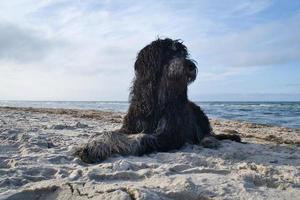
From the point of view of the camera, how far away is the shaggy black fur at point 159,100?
18.5 ft

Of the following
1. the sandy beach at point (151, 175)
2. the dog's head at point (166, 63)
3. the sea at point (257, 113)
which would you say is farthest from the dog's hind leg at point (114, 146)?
the sea at point (257, 113)

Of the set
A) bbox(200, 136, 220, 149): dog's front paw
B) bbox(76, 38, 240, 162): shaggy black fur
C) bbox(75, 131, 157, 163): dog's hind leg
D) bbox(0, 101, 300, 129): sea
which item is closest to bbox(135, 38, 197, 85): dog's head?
bbox(76, 38, 240, 162): shaggy black fur

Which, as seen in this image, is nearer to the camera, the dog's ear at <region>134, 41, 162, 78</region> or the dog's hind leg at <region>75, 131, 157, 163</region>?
the dog's hind leg at <region>75, 131, 157, 163</region>

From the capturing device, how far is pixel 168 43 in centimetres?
609

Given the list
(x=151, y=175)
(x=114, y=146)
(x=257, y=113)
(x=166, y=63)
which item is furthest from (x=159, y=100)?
(x=257, y=113)

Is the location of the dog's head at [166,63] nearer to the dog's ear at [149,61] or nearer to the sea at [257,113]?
the dog's ear at [149,61]

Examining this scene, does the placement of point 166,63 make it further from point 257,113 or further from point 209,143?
point 257,113

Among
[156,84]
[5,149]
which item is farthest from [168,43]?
[5,149]

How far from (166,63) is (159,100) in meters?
0.52

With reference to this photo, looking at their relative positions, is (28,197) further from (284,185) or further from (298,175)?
(298,175)

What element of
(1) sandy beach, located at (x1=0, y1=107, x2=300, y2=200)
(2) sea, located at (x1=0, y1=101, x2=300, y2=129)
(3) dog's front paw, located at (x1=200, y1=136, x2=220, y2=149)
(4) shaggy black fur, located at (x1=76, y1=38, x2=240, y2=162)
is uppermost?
(4) shaggy black fur, located at (x1=76, y1=38, x2=240, y2=162)

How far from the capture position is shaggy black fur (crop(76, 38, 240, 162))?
564 cm

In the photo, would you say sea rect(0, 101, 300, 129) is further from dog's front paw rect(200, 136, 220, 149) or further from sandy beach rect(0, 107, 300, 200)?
sandy beach rect(0, 107, 300, 200)

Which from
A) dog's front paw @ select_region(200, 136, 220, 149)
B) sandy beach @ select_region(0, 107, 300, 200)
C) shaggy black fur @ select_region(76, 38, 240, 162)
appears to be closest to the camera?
sandy beach @ select_region(0, 107, 300, 200)
